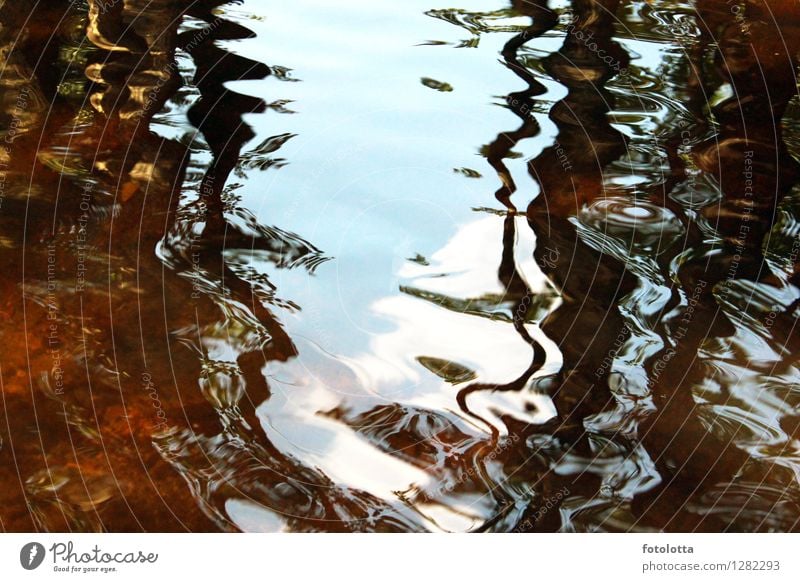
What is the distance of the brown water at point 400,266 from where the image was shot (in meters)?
1.17

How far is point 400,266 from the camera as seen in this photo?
4.11 ft

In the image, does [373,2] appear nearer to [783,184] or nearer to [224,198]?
[224,198]

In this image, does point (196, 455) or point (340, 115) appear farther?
point (340, 115)

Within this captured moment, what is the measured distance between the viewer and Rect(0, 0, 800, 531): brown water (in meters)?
1.17

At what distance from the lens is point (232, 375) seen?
119 centimetres

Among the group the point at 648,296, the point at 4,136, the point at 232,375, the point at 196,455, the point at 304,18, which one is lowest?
the point at 196,455

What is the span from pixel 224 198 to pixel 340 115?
26 centimetres

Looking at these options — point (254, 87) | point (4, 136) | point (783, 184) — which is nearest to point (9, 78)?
point (4, 136)

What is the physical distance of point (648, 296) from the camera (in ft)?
4.07

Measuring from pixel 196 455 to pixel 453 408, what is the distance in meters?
0.43

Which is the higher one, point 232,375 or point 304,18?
point 304,18

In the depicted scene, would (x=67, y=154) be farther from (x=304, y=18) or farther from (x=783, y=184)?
(x=783, y=184)
